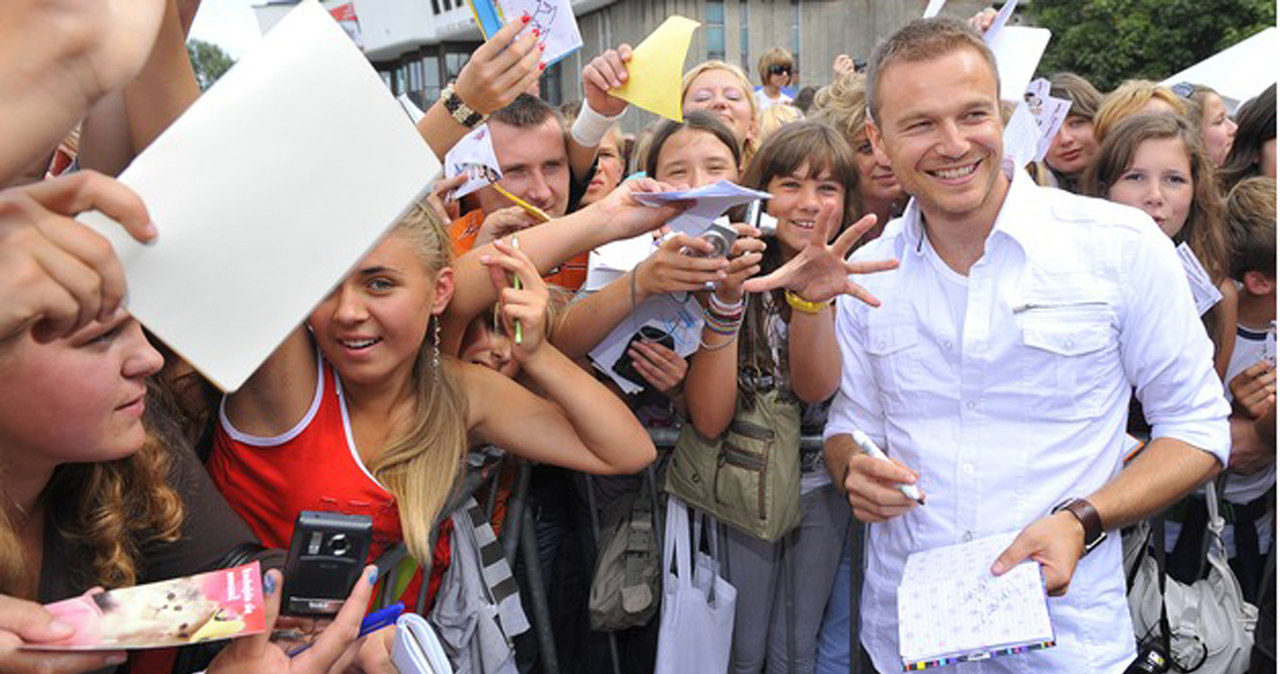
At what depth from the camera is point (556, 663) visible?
3369mm

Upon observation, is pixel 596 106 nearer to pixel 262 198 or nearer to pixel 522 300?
pixel 522 300

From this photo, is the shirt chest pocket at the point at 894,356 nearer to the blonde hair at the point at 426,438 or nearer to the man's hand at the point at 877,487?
the man's hand at the point at 877,487

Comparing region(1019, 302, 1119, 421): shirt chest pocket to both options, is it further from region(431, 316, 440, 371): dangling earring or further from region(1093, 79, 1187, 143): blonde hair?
region(1093, 79, 1187, 143): blonde hair

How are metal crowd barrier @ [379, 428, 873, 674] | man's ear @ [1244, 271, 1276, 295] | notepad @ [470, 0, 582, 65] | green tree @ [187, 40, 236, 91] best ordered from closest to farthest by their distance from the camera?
notepad @ [470, 0, 582, 65], metal crowd barrier @ [379, 428, 873, 674], man's ear @ [1244, 271, 1276, 295], green tree @ [187, 40, 236, 91]

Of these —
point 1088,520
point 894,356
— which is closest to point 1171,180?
point 894,356

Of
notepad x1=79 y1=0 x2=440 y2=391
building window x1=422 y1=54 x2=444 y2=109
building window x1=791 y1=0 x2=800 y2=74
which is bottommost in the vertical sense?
building window x1=422 y1=54 x2=444 y2=109

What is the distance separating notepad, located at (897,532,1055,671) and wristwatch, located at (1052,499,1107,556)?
0.16 m

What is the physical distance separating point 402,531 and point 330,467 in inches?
9.8

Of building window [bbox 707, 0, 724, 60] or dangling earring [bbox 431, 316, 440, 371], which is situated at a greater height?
dangling earring [bbox 431, 316, 440, 371]

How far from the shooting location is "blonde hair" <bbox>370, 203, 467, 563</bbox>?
2.58 meters

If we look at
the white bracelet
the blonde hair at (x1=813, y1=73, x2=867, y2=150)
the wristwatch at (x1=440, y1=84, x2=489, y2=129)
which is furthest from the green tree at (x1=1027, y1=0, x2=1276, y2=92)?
the wristwatch at (x1=440, y1=84, x2=489, y2=129)

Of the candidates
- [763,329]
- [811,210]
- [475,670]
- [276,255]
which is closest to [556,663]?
[475,670]

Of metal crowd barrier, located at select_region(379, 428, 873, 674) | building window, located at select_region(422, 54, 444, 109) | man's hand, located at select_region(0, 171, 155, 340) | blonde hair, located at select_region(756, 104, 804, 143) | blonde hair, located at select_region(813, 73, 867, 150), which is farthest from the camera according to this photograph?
building window, located at select_region(422, 54, 444, 109)

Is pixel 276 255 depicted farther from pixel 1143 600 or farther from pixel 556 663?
pixel 1143 600
